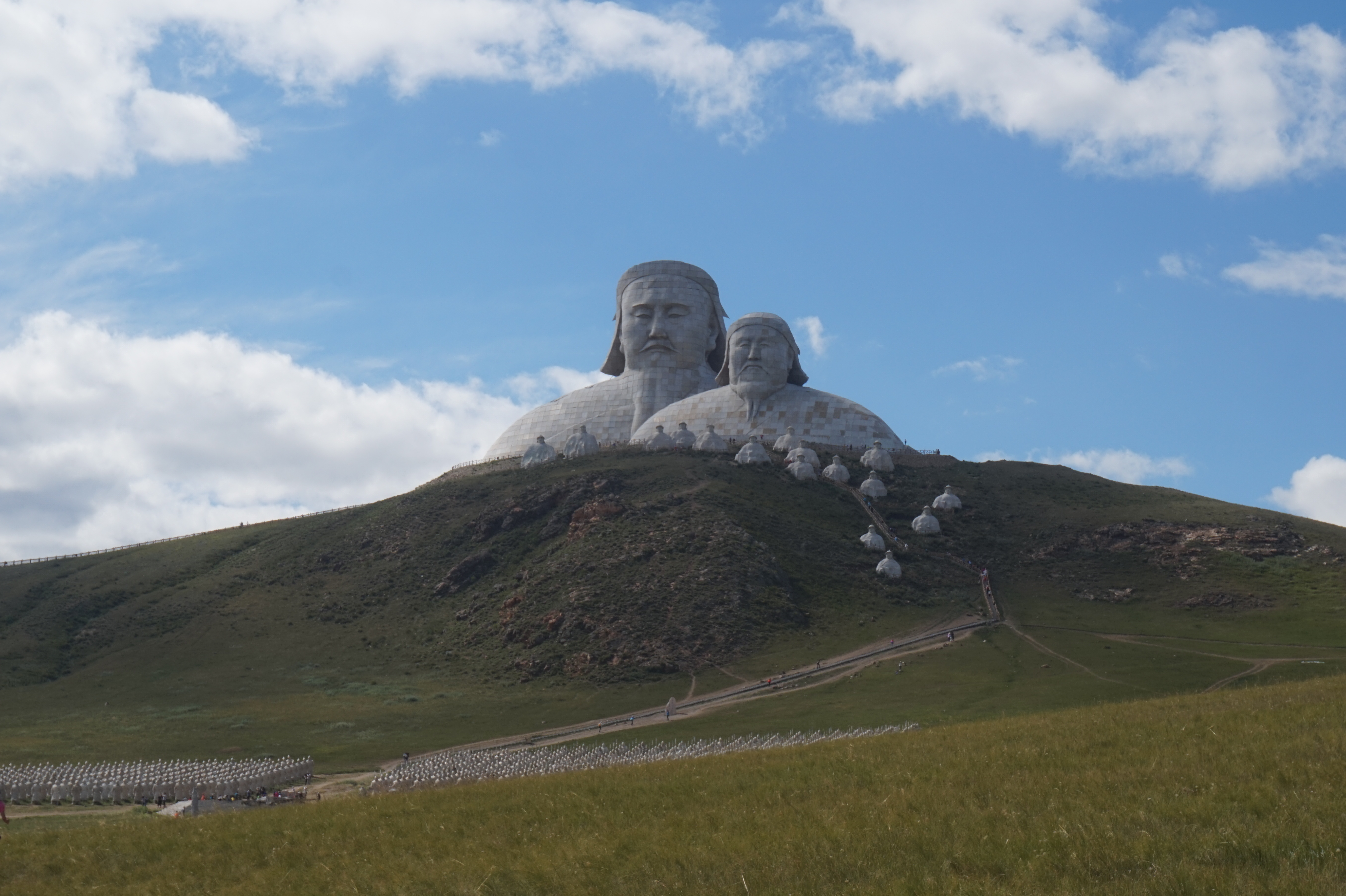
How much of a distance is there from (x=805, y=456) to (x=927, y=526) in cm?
934

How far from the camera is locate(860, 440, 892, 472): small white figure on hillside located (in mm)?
80938

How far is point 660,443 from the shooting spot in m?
83.0

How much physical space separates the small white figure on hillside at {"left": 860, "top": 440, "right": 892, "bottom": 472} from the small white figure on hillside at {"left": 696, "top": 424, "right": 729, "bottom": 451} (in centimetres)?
834

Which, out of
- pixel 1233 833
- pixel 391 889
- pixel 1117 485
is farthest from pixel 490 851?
pixel 1117 485

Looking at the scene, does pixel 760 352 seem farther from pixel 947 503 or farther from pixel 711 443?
pixel 947 503

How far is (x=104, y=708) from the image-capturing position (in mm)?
57031

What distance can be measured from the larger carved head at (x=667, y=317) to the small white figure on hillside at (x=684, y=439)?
33.2ft

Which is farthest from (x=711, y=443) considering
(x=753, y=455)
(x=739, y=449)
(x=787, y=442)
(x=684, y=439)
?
(x=787, y=442)

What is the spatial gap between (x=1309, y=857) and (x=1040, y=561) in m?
58.7

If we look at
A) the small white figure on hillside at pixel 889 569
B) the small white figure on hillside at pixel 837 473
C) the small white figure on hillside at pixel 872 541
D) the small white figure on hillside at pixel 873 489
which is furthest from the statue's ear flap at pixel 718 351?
the small white figure on hillside at pixel 889 569

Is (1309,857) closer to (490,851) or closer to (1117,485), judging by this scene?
(490,851)

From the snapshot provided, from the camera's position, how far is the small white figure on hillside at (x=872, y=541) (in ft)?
230

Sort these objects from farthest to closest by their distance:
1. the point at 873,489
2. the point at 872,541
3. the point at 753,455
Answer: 1. the point at 753,455
2. the point at 873,489
3. the point at 872,541

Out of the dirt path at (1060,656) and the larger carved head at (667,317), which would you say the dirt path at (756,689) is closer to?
the dirt path at (1060,656)
